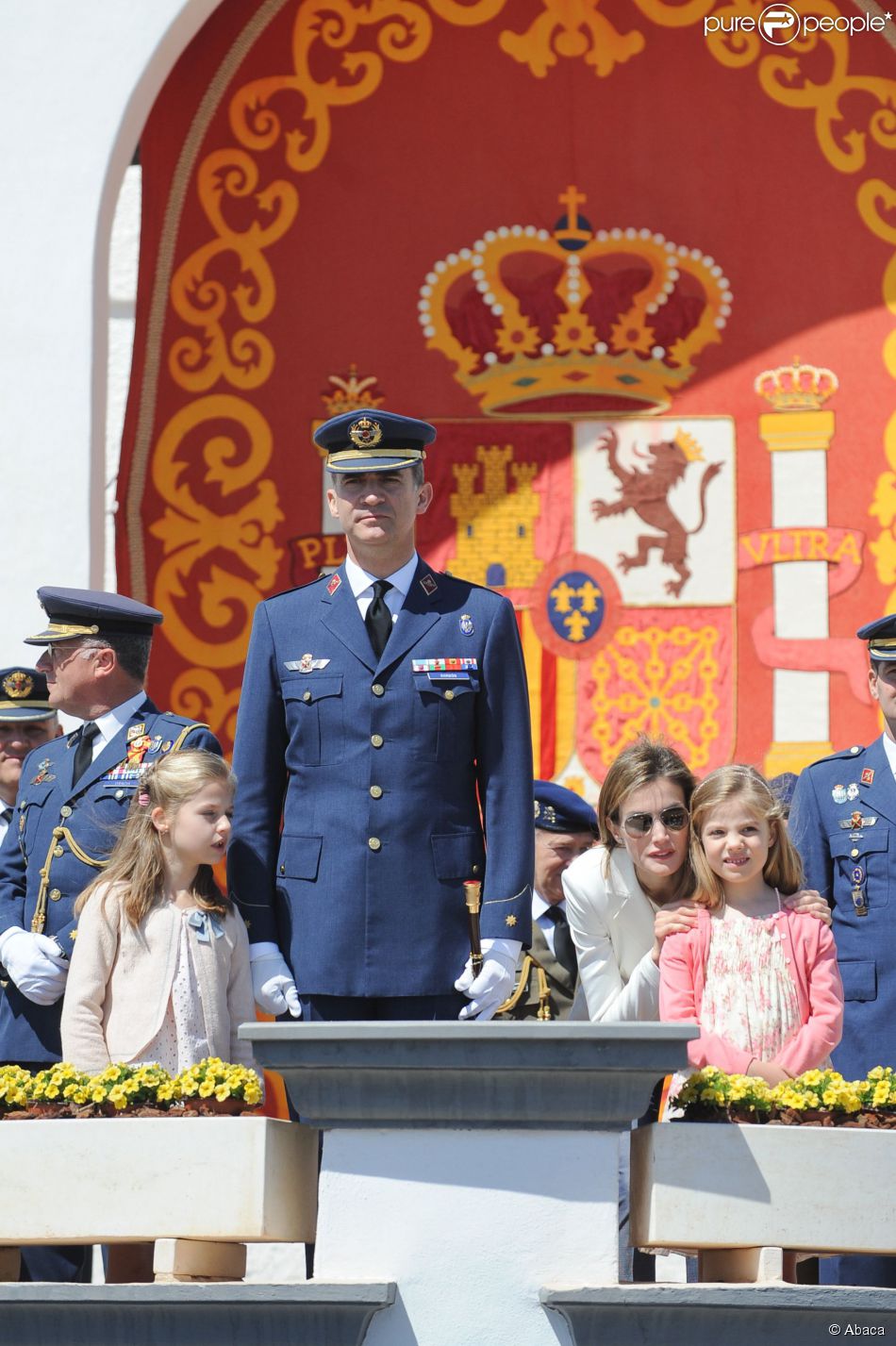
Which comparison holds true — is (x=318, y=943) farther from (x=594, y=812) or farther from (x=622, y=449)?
(x=622, y=449)

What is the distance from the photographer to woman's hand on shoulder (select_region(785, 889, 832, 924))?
3627 millimetres

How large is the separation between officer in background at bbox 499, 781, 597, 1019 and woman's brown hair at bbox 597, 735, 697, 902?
0.63 m

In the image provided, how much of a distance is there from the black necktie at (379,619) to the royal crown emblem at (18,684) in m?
1.72

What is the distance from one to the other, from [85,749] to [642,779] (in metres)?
1.07

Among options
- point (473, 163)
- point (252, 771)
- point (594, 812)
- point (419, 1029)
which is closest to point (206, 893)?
point (252, 771)

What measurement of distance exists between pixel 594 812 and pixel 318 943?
1720 millimetres

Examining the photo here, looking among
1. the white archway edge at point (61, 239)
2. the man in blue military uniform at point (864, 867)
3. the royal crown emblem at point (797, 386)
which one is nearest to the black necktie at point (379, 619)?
the man in blue military uniform at point (864, 867)

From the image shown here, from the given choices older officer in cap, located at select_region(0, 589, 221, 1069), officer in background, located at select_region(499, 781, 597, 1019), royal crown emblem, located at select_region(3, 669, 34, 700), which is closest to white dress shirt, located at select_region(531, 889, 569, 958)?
officer in background, located at select_region(499, 781, 597, 1019)

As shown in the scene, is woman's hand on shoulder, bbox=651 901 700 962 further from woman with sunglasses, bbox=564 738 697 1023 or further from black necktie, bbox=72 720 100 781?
black necktie, bbox=72 720 100 781

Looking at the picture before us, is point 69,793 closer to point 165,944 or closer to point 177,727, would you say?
point 177,727

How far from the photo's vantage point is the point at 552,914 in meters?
4.64

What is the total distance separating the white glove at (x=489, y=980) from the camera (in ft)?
10.9

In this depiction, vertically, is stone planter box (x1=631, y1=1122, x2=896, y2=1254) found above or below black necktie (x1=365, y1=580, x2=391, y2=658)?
below

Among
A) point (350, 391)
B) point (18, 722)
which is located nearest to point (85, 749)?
point (18, 722)
